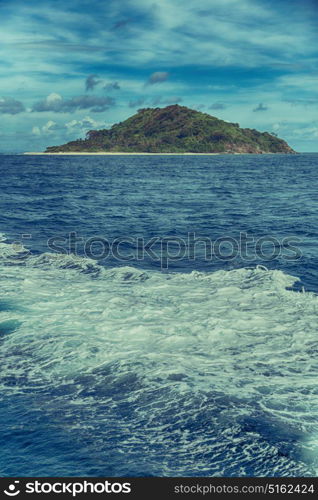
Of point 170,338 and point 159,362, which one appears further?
point 170,338

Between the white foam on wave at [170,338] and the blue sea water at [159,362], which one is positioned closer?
the blue sea water at [159,362]

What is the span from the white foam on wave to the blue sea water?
5cm

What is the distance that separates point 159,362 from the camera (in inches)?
523

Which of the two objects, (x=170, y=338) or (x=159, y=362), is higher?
(x=170, y=338)

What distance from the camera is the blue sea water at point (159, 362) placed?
30.8 feet

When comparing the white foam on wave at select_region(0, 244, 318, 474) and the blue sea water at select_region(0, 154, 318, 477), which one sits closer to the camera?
the blue sea water at select_region(0, 154, 318, 477)

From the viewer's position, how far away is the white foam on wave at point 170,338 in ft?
39.0

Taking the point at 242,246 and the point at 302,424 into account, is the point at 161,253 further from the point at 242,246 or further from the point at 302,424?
the point at 302,424

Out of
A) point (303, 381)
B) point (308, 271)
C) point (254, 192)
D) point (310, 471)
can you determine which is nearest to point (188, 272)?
point (308, 271)

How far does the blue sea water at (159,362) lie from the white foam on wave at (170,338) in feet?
0.16

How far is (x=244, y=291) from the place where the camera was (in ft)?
65.1

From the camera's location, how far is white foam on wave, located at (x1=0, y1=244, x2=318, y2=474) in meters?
11.9

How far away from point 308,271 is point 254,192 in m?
38.3

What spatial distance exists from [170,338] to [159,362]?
5.46ft
